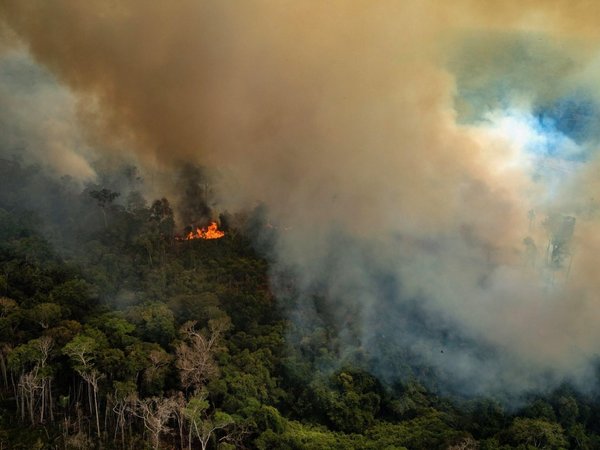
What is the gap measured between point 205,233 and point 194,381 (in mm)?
17238

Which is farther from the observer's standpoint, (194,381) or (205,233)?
(205,233)

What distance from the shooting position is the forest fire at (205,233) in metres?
34.6

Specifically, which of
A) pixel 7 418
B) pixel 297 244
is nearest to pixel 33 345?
pixel 7 418

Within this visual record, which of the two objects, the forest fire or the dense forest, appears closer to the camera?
the dense forest

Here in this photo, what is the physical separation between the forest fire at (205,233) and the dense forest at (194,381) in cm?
703

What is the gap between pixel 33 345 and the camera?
18469 millimetres

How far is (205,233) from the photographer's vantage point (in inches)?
1396

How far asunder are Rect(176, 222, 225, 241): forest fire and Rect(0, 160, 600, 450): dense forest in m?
7.03

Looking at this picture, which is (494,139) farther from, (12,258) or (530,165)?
(12,258)

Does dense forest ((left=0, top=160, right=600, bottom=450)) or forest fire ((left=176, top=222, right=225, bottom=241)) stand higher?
forest fire ((left=176, top=222, right=225, bottom=241))

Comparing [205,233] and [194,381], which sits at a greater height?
[205,233]

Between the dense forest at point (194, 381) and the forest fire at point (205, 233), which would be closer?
the dense forest at point (194, 381)

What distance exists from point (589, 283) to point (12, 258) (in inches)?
962

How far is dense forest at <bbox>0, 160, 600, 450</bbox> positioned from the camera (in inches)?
697
